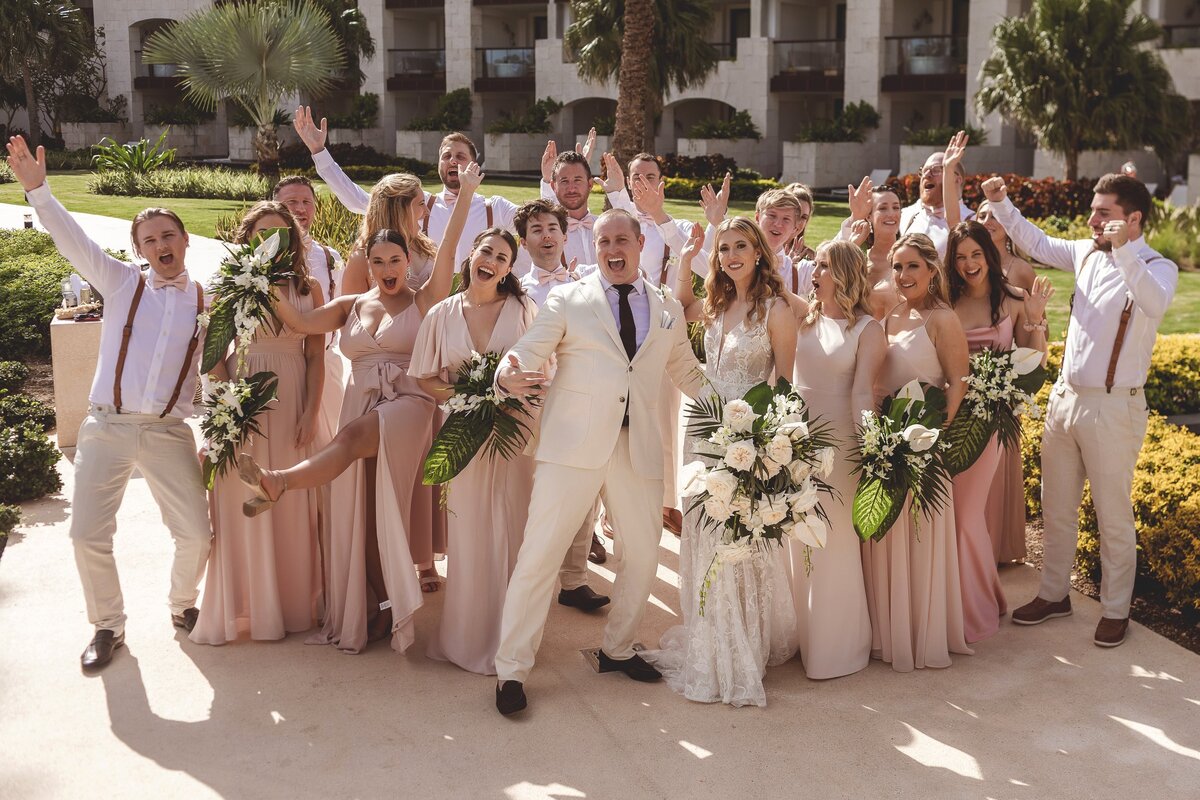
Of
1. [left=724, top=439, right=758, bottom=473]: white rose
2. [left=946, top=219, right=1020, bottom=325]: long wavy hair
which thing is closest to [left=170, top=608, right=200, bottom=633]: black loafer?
[left=724, top=439, right=758, bottom=473]: white rose

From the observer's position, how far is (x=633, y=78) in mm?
24500

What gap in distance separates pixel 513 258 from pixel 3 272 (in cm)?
1105

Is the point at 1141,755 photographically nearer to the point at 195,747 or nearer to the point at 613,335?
the point at 613,335

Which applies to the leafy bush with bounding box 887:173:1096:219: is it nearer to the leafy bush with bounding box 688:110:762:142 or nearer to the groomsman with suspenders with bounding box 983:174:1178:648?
the leafy bush with bounding box 688:110:762:142

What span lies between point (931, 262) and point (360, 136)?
38934mm

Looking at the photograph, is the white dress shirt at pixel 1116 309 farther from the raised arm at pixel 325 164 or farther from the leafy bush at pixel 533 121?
the leafy bush at pixel 533 121

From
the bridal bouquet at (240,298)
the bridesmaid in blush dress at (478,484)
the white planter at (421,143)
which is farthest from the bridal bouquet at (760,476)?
the white planter at (421,143)

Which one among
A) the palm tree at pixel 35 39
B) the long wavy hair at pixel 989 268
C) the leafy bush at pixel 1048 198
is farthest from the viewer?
the palm tree at pixel 35 39

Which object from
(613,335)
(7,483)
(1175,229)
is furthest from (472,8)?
(613,335)

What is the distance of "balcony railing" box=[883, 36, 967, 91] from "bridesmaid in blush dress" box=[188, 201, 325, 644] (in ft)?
104

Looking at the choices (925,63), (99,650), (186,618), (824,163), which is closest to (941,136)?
(824,163)

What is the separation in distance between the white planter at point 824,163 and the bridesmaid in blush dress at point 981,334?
27988mm

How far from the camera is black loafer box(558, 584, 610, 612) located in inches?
281

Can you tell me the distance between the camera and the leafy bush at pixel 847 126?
3472cm
